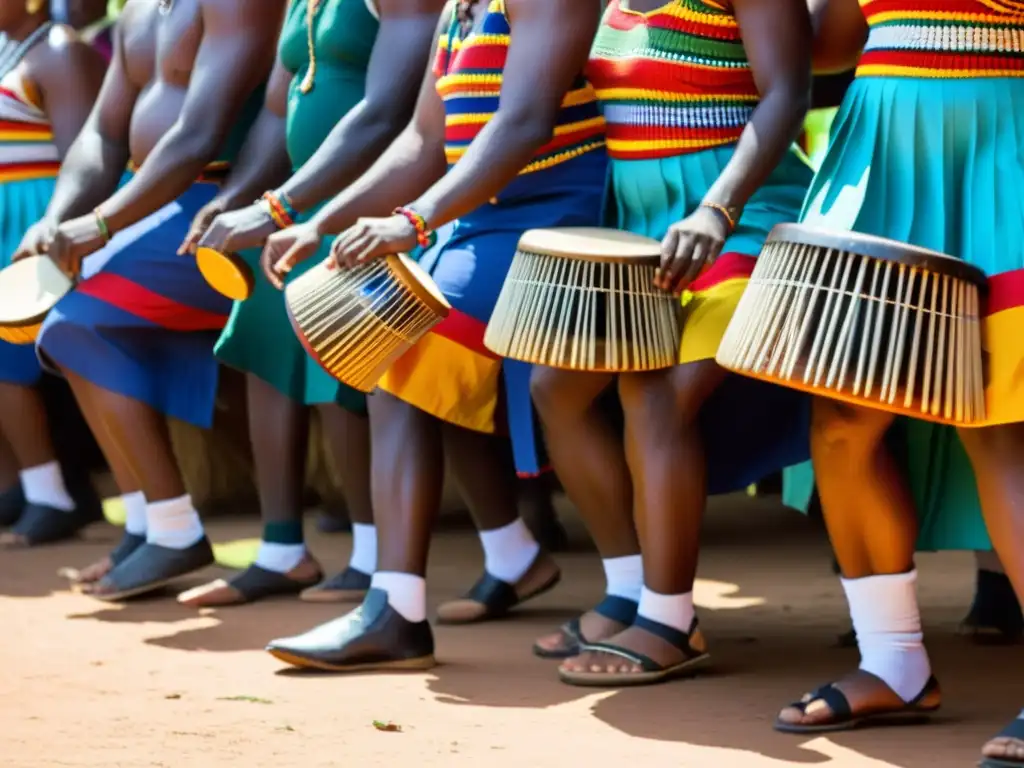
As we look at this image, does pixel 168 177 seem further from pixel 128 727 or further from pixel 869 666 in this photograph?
pixel 869 666

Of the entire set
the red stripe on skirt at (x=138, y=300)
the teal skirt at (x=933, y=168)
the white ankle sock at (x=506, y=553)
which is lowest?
the white ankle sock at (x=506, y=553)

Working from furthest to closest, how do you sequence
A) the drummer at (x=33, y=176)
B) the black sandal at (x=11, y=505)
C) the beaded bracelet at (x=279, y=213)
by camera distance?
1. the black sandal at (x=11, y=505)
2. the drummer at (x=33, y=176)
3. the beaded bracelet at (x=279, y=213)

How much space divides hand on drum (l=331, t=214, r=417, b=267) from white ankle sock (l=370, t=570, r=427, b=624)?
79 centimetres

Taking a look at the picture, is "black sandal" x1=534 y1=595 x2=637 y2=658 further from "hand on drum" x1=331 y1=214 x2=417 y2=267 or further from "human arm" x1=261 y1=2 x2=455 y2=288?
"human arm" x1=261 y1=2 x2=455 y2=288

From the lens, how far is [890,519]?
3.42m

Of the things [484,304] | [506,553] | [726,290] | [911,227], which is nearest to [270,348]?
[506,553]

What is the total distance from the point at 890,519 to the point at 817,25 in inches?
47.0

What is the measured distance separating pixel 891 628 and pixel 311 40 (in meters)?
2.54

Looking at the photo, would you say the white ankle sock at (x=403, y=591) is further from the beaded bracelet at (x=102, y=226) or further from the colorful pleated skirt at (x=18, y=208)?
the colorful pleated skirt at (x=18, y=208)

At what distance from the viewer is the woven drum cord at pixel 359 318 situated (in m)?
3.92

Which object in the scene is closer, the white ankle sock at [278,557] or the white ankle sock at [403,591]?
the white ankle sock at [403,591]

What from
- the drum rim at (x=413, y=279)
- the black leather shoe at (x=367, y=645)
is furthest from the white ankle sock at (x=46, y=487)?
the drum rim at (x=413, y=279)

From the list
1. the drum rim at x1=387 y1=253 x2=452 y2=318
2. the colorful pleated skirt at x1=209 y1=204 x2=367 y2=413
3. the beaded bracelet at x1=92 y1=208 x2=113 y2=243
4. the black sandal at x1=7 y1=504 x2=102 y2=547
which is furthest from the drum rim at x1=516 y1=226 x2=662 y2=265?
the black sandal at x1=7 y1=504 x2=102 y2=547

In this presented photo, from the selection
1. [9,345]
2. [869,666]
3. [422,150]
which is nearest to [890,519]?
[869,666]
